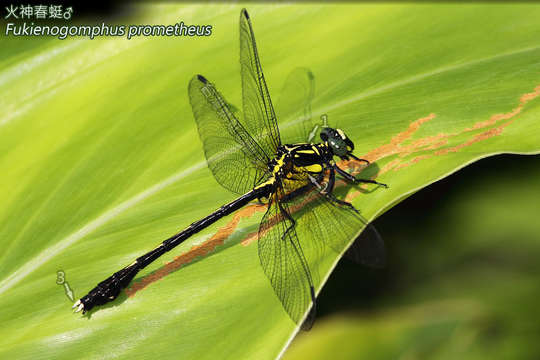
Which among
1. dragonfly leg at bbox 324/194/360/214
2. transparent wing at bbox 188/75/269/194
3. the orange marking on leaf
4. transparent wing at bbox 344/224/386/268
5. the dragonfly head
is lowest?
transparent wing at bbox 344/224/386/268

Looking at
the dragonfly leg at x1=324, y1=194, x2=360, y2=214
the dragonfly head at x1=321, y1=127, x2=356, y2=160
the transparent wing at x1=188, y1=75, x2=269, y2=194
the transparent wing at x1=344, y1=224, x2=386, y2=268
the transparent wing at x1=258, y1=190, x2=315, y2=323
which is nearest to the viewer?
the transparent wing at x1=258, y1=190, x2=315, y2=323

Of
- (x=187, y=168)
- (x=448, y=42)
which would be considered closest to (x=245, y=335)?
(x=187, y=168)

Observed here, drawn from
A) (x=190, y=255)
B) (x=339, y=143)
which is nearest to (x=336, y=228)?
(x=339, y=143)

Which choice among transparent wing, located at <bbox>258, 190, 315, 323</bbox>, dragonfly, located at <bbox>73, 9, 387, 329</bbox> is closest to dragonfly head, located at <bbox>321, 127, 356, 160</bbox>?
dragonfly, located at <bbox>73, 9, 387, 329</bbox>

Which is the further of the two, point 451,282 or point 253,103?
point 253,103

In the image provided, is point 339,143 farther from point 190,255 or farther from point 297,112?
point 190,255

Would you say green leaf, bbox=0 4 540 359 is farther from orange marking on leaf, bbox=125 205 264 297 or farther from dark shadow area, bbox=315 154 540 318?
dark shadow area, bbox=315 154 540 318

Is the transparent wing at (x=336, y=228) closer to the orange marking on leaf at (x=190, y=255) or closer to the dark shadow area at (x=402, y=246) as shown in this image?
the orange marking on leaf at (x=190, y=255)

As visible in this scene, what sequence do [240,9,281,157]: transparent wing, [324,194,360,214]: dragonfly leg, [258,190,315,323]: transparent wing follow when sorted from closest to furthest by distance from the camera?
[258,190,315,323]: transparent wing → [324,194,360,214]: dragonfly leg → [240,9,281,157]: transparent wing
